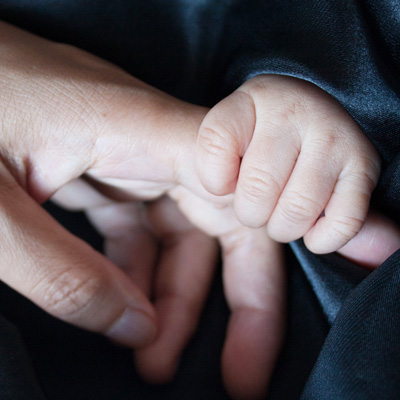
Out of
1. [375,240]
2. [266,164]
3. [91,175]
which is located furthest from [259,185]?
[91,175]

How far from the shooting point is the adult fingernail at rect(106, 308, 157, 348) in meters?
0.55

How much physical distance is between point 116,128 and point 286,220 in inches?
9.5

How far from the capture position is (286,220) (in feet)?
1.52

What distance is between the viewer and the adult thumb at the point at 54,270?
0.47 metres

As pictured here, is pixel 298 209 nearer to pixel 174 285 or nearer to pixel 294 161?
pixel 294 161

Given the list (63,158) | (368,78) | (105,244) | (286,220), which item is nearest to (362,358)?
(286,220)

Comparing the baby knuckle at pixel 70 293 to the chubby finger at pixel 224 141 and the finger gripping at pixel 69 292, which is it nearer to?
the finger gripping at pixel 69 292

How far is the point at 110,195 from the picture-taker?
2.17ft

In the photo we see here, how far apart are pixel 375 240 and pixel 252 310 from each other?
0.21m

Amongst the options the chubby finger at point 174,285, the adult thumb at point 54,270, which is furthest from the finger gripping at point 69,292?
the chubby finger at point 174,285

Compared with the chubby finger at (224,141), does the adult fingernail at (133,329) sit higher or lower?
lower

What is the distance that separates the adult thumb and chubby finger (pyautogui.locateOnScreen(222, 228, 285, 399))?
0.51 ft

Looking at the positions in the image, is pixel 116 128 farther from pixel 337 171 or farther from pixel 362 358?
pixel 362 358

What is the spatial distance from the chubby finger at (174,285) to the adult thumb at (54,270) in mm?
80
